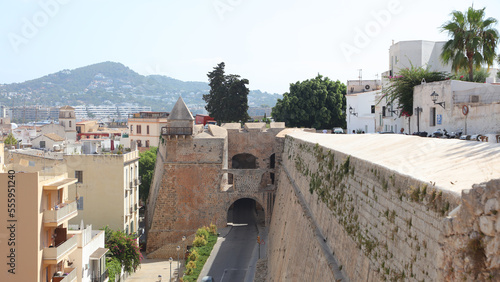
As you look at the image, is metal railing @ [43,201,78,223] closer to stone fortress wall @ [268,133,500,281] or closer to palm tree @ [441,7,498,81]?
stone fortress wall @ [268,133,500,281]

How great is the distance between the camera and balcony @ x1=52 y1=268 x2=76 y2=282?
1769cm

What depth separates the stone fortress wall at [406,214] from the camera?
452 centimetres

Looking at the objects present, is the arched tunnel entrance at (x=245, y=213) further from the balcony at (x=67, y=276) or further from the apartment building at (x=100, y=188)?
the balcony at (x=67, y=276)

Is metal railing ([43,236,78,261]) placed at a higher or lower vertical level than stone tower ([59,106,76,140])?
lower

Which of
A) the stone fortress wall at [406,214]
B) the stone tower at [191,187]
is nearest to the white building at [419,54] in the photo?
the stone tower at [191,187]

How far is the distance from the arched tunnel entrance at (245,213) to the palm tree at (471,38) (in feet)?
52.0

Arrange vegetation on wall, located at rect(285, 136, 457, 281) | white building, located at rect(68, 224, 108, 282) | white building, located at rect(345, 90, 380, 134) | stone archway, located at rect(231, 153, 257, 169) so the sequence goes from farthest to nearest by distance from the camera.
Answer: stone archway, located at rect(231, 153, 257, 169) < white building, located at rect(345, 90, 380, 134) < white building, located at rect(68, 224, 108, 282) < vegetation on wall, located at rect(285, 136, 457, 281)

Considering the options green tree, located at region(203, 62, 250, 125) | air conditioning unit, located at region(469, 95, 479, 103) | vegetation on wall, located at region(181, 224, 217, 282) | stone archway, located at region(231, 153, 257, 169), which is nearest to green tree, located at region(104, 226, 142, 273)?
vegetation on wall, located at region(181, 224, 217, 282)

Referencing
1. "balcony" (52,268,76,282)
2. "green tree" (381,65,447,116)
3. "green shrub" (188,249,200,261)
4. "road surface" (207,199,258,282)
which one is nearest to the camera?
"balcony" (52,268,76,282)

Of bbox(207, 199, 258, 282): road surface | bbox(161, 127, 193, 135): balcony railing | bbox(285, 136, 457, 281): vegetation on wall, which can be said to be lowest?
bbox(207, 199, 258, 282): road surface

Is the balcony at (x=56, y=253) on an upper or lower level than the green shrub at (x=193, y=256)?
upper

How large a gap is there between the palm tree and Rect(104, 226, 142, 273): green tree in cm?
1701

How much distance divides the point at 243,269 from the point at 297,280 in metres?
10.2

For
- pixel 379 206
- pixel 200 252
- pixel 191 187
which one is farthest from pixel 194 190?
pixel 379 206
